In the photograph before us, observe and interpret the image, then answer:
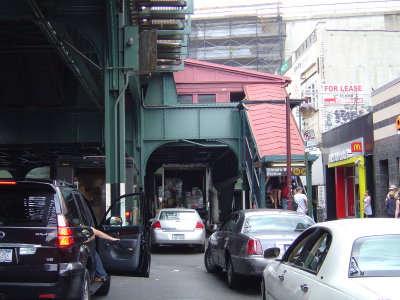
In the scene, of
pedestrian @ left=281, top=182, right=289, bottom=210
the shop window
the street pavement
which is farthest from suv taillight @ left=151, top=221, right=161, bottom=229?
the shop window

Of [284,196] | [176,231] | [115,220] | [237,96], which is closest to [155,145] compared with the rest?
[237,96]

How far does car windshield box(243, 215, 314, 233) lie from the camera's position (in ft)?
32.4

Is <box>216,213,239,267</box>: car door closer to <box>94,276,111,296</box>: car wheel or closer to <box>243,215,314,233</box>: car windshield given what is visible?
<box>243,215,314,233</box>: car windshield

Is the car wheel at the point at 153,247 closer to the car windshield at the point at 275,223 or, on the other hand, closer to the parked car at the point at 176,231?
the parked car at the point at 176,231

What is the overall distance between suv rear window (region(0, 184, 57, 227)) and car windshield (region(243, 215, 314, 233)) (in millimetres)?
4426

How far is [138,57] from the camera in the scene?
1420 cm

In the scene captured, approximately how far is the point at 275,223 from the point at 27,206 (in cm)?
508

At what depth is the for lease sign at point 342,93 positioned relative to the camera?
97.5ft

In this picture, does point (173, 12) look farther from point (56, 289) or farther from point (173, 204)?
point (173, 204)

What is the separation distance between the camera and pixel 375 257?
4469 millimetres

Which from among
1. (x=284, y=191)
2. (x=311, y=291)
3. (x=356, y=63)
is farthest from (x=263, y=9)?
(x=311, y=291)

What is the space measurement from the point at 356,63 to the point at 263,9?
87.4 ft

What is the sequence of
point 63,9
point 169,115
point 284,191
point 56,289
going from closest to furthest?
point 56,289
point 63,9
point 284,191
point 169,115

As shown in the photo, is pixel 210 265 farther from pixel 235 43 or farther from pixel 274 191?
pixel 235 43
